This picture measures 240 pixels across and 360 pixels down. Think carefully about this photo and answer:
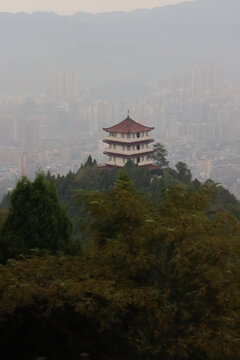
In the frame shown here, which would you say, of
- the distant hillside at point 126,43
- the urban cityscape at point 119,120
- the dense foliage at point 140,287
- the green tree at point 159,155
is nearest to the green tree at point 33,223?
the dense foliage at point 140,287

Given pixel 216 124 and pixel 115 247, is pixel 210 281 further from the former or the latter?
pixel 216 124

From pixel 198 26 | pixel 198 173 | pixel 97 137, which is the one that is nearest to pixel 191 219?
pixel 198 173

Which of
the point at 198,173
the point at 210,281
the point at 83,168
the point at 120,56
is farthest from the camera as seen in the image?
the point at 120,56

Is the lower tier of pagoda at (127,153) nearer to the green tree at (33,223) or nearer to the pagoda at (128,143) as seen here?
the pagoda at (128,143)

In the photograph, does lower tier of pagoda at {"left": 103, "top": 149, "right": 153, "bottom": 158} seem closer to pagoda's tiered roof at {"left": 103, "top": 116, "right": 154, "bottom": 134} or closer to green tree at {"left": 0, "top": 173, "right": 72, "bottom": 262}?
pagoda's tiered roof at {"left": 103, "top": 116, "right": 154, "bottom": 134}

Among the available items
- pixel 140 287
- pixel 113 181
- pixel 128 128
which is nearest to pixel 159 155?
pixel 128 128

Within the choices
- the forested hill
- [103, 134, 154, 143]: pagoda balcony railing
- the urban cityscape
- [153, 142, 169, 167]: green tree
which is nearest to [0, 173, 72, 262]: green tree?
the forested hill
